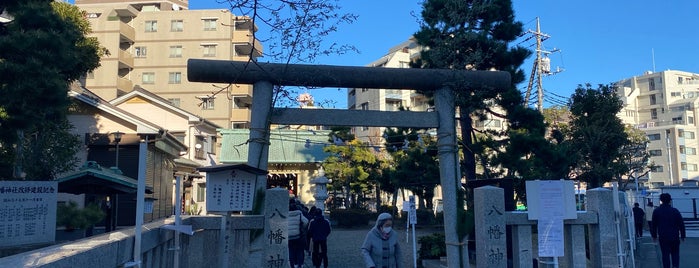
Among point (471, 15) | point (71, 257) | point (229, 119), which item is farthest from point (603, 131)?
point (229, 119)

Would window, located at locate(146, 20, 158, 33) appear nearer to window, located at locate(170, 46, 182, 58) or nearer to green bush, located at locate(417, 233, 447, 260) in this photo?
window, located at locate(170, 46, 182, 58)

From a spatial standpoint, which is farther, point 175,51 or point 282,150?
point 175,51

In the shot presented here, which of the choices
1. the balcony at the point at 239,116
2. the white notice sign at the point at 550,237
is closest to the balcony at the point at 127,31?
the balcony at the point at 239,116

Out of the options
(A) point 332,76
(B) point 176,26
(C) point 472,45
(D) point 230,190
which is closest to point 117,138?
(C) point 472,45

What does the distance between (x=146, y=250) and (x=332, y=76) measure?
432cm

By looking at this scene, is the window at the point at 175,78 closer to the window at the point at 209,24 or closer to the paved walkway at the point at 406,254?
the window at the point at 209,24

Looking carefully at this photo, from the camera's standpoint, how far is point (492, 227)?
26.6 feet

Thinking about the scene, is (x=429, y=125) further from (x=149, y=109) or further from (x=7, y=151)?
(x=149, y=109)

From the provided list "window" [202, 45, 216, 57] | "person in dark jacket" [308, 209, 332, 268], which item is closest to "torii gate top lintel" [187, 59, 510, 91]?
"person in dark jacket" [308, 209, 332, 268]

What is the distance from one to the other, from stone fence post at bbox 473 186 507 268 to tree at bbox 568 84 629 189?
16248 mm

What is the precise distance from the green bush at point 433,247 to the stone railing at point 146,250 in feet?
22.2

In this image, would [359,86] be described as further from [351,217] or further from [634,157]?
[634,157]

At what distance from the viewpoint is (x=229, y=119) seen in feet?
147

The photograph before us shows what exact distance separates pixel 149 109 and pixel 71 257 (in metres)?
30.4
